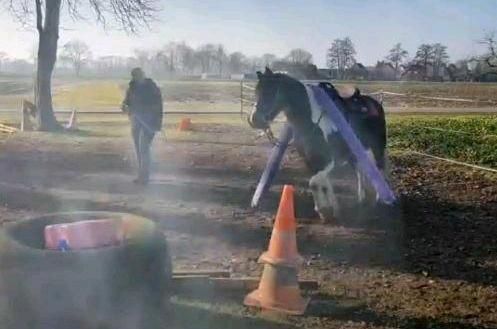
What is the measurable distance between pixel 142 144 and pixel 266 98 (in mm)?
2747

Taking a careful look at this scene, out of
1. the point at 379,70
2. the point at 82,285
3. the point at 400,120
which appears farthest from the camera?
the point at 400,120

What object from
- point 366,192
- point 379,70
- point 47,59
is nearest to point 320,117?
point 366,192

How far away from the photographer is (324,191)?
596 cm

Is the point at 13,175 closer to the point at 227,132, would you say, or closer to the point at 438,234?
the point at 438,234

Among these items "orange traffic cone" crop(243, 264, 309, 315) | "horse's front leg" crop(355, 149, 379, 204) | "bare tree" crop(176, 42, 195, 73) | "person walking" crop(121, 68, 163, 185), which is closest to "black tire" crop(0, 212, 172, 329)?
"orange traffic cone" crop(243, 264, 309, 315)

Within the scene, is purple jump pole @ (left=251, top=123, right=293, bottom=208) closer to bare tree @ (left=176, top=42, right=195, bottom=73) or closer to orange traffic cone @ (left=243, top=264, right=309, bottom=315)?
bare tree @ (left=176, top=42, right=195, bottom=73)

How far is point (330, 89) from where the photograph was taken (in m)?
5.91

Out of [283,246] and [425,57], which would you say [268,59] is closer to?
[283,246]

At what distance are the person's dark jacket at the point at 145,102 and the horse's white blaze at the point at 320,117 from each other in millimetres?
2540

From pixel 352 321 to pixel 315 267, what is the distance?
1073mm

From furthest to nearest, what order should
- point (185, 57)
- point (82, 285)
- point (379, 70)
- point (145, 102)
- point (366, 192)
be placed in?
point (379, 70) < point (145, 102) < point (366, 192) < point (185, 57) < point (82, 285)

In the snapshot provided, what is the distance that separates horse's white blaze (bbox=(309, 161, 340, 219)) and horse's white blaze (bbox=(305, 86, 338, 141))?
327mm

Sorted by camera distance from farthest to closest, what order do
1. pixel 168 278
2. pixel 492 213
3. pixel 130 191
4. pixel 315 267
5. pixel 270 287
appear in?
pixel 130 191, pixel 492 213, pixel 315 267, pixel 270 287, pixel 168 278


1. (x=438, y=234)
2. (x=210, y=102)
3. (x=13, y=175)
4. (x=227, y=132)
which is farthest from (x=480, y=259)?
(x=210, y=102)
